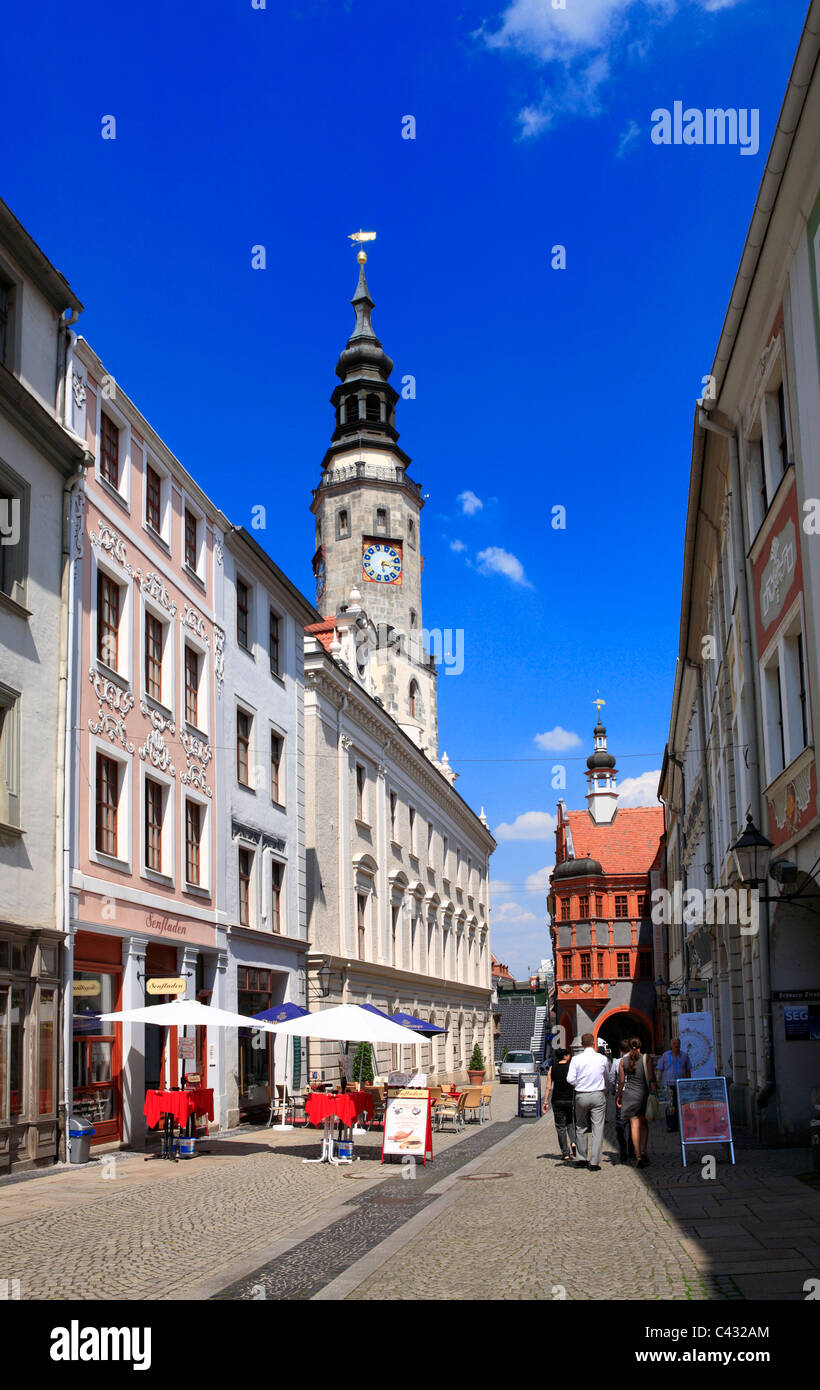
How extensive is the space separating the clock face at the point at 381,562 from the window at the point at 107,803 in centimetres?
3973

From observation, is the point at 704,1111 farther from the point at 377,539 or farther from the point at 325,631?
the point at 377,539

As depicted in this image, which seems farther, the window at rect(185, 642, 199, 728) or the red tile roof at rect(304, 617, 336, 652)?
the red tile roof at rect(304, 617, 336, 652)

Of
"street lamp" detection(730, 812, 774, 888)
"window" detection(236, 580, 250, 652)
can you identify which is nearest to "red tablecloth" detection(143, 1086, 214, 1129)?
"street lamp" detection(730, 812, 774, 888)

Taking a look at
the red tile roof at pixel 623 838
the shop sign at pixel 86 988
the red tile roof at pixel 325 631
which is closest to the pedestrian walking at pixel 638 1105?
the shop sign at pixel 86 988

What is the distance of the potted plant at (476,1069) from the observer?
51106mm

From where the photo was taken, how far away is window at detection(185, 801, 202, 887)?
80.8 ft

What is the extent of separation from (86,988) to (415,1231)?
9400 mm

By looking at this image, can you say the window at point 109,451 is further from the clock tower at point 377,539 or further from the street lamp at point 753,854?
the clock tower at point 377,539

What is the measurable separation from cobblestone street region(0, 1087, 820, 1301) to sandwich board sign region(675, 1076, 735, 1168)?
1.42 ft

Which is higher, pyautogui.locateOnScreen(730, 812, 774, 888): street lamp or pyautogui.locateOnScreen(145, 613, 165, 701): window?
pyautogui.locateOnScreen(145, 613, 165, 701): window

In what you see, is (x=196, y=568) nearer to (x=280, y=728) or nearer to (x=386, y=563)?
(x=280, y=728)

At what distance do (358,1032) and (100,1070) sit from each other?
398 cm

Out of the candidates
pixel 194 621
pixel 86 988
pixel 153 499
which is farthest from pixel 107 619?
pixel 86 988

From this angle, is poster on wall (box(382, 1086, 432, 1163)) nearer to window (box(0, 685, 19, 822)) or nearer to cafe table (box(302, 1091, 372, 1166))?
cafe table (box(302, 1091, 372, 1166))
